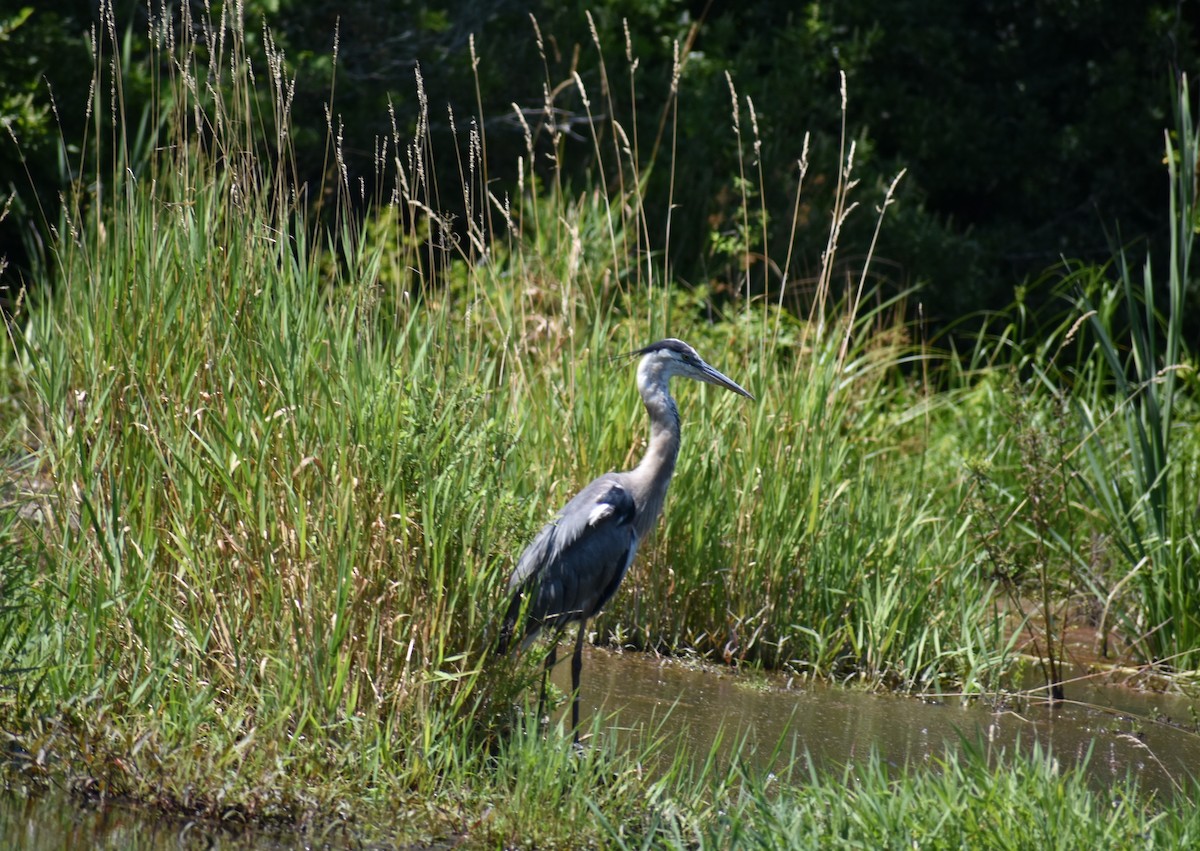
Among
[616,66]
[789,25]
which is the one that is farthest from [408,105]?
[789,25]

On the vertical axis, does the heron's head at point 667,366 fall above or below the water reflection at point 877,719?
above

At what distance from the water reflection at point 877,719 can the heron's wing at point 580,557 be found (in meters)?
0.37

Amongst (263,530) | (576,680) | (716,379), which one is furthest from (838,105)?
(263,530)

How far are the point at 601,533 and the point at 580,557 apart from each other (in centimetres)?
11

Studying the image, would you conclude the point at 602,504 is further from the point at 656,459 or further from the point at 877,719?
the point at 877,719

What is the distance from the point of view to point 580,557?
472cm

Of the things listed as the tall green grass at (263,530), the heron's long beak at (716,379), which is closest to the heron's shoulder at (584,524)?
the tall green grass at (263,530)

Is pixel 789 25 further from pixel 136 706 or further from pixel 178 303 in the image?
pixel 136 706

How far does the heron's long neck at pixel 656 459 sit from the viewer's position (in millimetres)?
5031

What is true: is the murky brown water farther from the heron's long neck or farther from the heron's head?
the heron's head

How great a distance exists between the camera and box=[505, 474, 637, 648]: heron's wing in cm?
459

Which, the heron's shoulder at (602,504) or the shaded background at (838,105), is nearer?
the heron's shoulder at (602,504)

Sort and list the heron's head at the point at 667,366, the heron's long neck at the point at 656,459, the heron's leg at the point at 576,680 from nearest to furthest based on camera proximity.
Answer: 1. the heron's leg at the point at 576,680
2. the heron's long neck at the point at 656,459
3. the heron's head at the point at 667,366

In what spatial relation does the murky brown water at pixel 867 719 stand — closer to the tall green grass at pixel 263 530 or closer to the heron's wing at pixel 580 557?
the heron's wing at pixel 580 557
